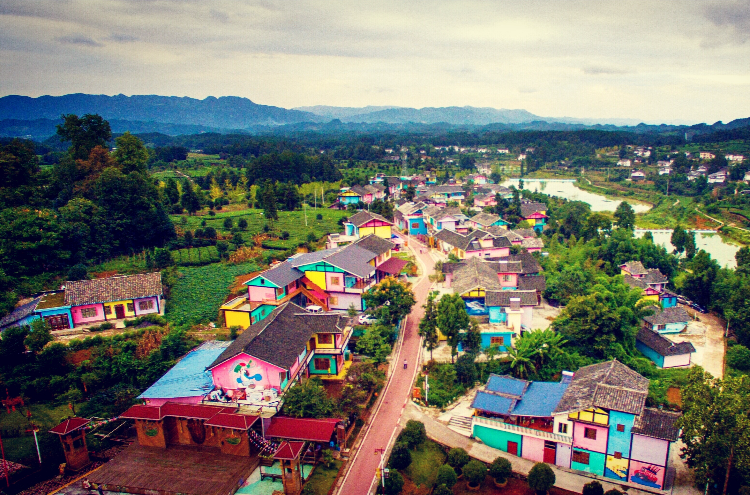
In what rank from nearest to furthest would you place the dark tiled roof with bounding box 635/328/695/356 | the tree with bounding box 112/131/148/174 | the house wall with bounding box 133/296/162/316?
the dark tiled roof with bounding box 635/328/695/356
the house wall with bounding box 133/296/162/316
the tree with bounding box 112/131/148/174

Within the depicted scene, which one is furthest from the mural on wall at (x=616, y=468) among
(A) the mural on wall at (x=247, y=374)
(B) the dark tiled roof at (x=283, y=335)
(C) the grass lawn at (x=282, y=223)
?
(C) the grass lawn at (x=282, y=223)

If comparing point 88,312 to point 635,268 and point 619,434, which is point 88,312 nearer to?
point 619,434

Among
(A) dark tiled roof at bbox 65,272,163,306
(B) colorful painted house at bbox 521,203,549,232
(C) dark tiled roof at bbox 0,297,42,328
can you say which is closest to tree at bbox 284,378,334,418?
(A) dark tiled roof at bbox 65,272,163,306

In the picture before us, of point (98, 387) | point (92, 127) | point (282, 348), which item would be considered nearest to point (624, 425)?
point (282, 348)

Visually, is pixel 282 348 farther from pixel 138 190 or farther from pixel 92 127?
pixel 92 127

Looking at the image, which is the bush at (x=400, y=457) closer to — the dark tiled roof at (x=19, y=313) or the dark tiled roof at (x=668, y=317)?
the dark tiled roof at (x=19, y=313)

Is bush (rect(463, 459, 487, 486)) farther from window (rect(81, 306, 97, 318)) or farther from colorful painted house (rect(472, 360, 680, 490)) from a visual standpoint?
window (rect(81, 306, 97, 318))

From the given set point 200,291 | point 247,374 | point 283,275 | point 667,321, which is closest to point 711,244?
point 667,321

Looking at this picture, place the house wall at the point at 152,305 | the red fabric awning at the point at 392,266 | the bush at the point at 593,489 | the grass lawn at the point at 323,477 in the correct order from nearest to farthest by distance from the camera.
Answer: the bush at the point at 593,489, the grass lawn at the point at 323,477, the house wall at the point at 152,305, the red fabric awning at the point at 392,266
